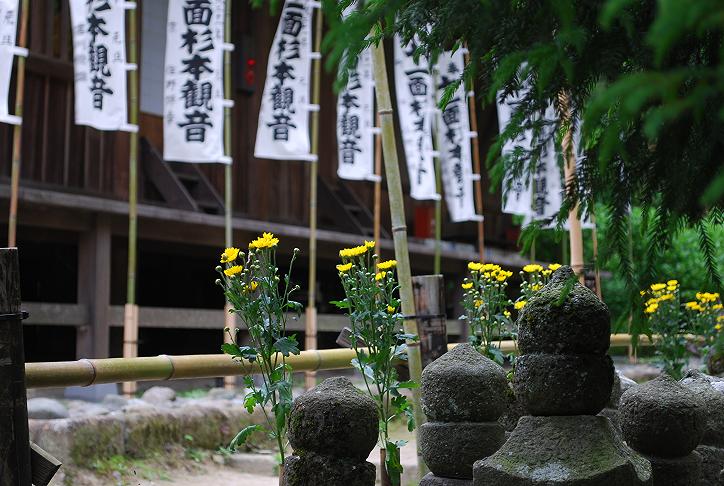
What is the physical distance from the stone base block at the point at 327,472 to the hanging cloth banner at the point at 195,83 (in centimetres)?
652

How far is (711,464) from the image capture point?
4.06 m

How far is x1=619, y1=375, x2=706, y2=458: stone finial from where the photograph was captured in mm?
3451

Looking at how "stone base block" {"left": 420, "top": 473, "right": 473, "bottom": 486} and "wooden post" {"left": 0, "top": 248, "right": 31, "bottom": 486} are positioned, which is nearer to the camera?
"wooden post" {"left": 0, "top": 248, "right": 31, "bottom": 486}

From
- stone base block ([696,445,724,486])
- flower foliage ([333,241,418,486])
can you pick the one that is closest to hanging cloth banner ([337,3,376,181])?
flower foliage ([333,241,418,486])

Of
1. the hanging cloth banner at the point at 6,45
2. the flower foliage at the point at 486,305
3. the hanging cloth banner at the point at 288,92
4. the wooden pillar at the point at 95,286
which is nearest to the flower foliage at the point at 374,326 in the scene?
the flower foliage at the point at 486,305

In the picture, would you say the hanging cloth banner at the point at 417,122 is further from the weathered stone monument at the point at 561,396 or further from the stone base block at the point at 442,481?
the weathered stone monument at the point at 561,396

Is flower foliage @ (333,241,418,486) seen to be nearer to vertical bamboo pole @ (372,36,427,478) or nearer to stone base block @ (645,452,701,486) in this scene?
vertical bamboo pole @ (372,36,427,478)

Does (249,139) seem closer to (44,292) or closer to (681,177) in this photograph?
(44,292)

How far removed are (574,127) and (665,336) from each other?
17.3 feet

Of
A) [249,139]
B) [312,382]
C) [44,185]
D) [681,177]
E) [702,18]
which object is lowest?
[312,382]

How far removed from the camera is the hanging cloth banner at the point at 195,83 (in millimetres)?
9375

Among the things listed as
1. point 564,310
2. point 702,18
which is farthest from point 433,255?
point 702,18

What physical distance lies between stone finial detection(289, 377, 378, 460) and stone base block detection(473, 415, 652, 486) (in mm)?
408

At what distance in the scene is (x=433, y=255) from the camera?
45.7ft
